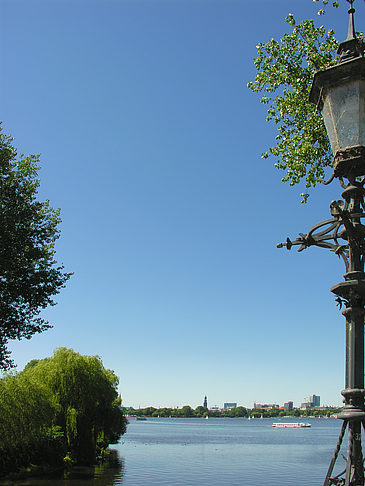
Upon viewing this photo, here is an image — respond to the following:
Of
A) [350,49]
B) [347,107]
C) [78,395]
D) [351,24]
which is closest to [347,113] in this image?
[347,107]

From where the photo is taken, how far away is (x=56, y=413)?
32.0 metres

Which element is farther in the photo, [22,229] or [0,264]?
[22,229]

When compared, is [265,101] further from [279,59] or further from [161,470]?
[161,470]

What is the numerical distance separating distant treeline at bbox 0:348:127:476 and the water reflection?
100 cm

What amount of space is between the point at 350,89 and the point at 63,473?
31.7 metres

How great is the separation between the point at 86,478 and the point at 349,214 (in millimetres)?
31165

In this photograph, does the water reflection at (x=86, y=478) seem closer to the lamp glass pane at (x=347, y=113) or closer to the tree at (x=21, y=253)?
the tree at (x=21, y=253)

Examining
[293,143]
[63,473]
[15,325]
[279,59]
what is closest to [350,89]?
[293,143]

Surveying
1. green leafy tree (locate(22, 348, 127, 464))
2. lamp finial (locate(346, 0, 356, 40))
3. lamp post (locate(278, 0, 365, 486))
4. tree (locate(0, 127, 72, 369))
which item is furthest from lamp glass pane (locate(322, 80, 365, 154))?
green leafy tree (locate(22, 348, 127, 464))

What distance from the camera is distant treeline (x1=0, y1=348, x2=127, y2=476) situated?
91.1ft

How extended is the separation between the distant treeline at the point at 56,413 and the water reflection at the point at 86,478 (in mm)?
1002

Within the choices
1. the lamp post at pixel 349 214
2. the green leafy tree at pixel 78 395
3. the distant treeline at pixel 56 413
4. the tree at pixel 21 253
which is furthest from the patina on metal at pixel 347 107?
the green leafy tree at pixel 78 395

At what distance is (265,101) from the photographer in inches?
631

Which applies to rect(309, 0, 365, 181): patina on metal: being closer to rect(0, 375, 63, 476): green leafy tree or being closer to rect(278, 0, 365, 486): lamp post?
rect(278, 0, 365, 486): lamp post
